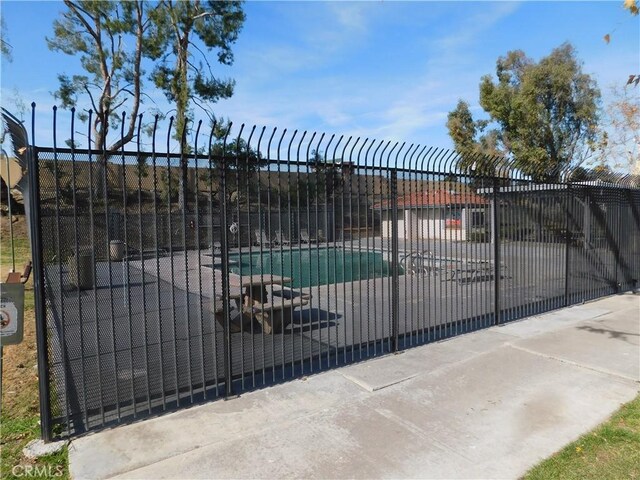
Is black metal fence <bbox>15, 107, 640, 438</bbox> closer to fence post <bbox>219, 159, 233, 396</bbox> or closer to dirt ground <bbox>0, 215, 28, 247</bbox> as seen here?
fence post <bbox>219, 159, 233, 396</bbox>

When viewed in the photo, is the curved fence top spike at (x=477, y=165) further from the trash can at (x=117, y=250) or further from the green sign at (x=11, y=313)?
the green sign at (x=11, y=313)

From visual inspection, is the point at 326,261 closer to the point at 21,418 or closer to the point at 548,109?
the point at 21,418

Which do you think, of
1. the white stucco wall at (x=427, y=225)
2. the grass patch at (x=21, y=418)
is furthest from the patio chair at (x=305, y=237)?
the grass patch at (x=21, y=418)

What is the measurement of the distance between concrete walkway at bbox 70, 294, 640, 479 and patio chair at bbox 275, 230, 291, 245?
149cm

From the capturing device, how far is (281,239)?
4.68 meters

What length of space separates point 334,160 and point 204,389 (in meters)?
2.74

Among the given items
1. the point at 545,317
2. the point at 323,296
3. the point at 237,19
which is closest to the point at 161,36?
the point at 237,19

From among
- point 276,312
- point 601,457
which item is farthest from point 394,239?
point 601,457

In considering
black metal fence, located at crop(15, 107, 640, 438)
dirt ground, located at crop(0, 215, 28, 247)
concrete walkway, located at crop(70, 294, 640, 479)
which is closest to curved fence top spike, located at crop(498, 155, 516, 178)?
black metal fence, located at crop(15, 107, 640, 438)

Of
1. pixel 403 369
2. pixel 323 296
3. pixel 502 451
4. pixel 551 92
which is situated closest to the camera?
pixel 502 451

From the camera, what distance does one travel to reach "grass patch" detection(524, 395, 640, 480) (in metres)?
2.92

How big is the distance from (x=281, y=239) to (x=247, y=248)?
0.37 meters

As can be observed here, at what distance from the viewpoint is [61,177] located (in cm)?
342

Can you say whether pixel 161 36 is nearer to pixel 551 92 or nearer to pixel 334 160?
pixel 551 92
